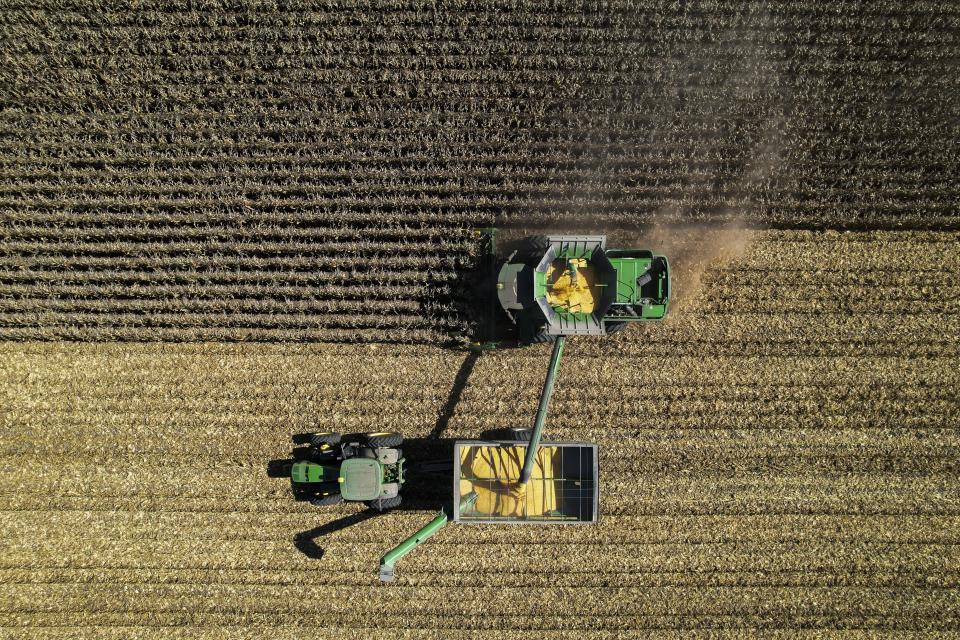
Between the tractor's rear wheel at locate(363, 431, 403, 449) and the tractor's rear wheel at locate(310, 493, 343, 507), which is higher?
the tractor's rear wheel at locate(363, 431, 403, 449)

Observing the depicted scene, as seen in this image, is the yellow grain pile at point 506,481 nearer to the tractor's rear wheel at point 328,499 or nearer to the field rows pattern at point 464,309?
the field rows pattern at point 464,309

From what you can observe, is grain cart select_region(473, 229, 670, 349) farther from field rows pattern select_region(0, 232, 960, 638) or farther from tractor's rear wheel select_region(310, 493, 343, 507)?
tractor's rear wheel select_region(310, 493, 343, 507)

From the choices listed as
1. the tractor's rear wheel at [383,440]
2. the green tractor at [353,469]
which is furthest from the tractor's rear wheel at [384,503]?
the tractor's rear wheel at [383,440]

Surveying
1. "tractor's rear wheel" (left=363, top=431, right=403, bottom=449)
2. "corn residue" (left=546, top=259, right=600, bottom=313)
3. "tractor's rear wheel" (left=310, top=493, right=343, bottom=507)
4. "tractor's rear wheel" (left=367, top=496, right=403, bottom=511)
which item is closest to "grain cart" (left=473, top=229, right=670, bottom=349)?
"corn residue" (left=546, top=259, right=600, bottom=313)

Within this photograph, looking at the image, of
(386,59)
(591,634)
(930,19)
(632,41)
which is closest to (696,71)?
(632,41)

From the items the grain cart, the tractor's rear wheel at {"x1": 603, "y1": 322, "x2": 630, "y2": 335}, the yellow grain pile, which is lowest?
the yellow grain pile

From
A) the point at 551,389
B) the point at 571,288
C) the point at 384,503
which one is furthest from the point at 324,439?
the point at 571,288

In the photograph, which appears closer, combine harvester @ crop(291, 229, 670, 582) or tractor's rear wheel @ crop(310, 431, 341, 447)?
combine harvester @ crop(291, 229, 670, 582)
